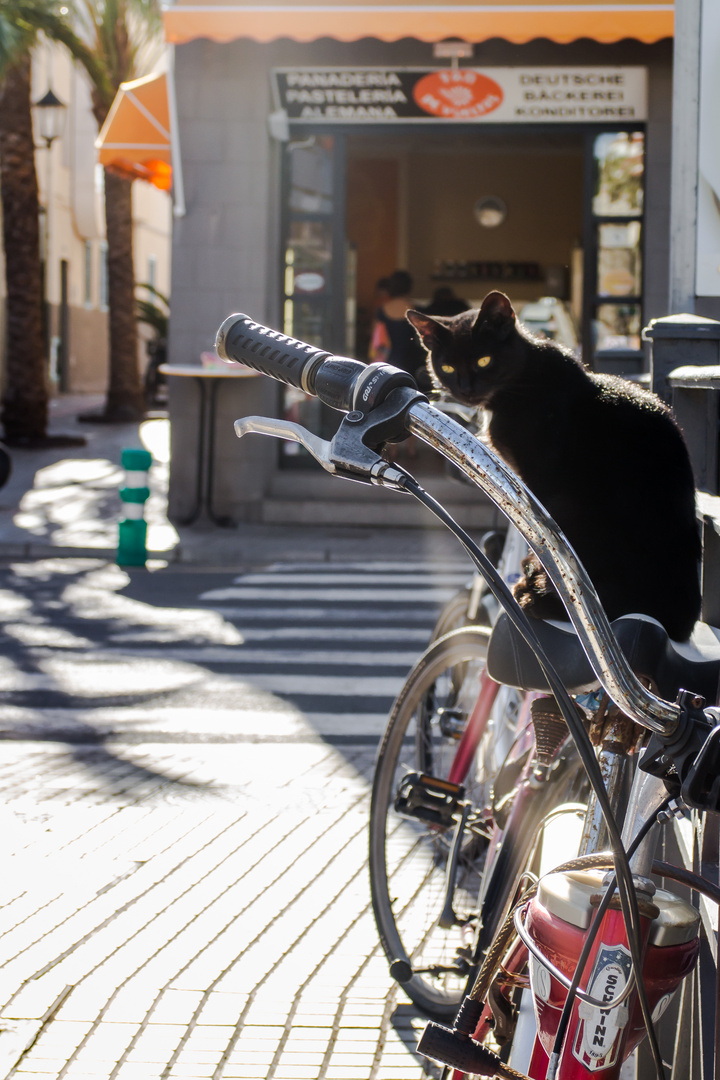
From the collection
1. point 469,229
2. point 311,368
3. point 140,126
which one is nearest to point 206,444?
point 140,126

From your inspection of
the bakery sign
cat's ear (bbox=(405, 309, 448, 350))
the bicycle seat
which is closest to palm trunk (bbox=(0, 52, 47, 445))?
the bakery sign

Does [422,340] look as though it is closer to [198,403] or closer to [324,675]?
[324,675]

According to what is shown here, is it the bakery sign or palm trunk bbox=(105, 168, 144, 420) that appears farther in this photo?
palm trunk bbox=(105, 168, 144, 420)

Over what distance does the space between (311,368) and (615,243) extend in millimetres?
11988

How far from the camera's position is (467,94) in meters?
12.6

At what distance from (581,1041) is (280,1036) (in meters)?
1.56

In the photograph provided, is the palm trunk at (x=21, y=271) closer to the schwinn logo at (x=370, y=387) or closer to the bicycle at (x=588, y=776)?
the bicycle at (x=588, y=776)

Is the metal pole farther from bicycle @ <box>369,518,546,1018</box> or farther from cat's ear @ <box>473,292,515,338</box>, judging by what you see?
bicycle @ <box>369,518,546,1018</box>

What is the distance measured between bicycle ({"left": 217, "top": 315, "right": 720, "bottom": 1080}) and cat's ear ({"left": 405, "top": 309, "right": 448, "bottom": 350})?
1.81 m

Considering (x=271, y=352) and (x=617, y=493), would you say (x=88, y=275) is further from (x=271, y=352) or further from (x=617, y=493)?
(x=271, y=352)

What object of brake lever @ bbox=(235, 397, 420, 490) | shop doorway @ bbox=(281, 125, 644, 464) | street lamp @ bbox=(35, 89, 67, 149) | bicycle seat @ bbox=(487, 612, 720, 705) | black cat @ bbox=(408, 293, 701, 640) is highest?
street lamp @ bbox=(35, 89, 67, 149)

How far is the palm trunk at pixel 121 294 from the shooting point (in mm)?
20359

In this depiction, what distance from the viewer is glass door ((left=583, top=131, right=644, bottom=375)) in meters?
12.7

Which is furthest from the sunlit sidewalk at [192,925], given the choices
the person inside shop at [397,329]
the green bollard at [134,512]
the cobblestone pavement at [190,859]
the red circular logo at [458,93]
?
the person inside shop at [397,329]
